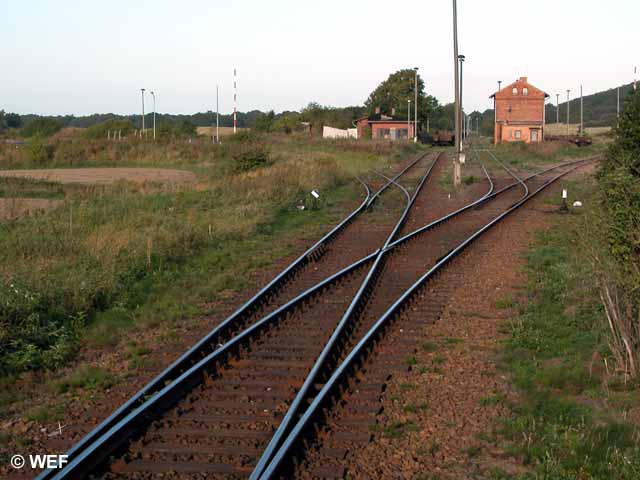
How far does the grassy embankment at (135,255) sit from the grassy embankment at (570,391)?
4.33 m

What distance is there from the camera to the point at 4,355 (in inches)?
337

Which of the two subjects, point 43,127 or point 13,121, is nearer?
point 43,127

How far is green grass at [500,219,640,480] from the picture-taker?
18.7 feet

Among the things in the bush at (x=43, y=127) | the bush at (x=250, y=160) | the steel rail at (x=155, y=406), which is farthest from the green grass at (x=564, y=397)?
the bush at (x=43, y=127)

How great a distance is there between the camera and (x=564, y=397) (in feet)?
23.5

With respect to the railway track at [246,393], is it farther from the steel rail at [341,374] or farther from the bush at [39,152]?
the bush at [39,152]

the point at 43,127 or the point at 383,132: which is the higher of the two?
the point at 43,127

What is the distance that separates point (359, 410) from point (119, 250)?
827 centimetres

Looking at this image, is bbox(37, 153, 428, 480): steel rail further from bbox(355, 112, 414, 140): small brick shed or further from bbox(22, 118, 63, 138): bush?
→ bbox(22, 118, 63, 138): bush

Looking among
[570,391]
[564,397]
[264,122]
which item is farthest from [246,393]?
[264,122]

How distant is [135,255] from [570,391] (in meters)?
8.72

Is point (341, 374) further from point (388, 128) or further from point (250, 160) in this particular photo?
point (388, 128)

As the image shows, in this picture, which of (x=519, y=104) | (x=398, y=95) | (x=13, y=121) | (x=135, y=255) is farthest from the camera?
(x=13, y=121)

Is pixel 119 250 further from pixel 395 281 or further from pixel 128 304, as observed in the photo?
pixel 395 281
